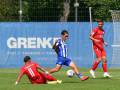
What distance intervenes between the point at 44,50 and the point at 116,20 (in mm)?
4012

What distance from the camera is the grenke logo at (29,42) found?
31.8 m

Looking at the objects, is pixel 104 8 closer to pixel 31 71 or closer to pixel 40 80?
pixel 40 80

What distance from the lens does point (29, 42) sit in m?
31.8

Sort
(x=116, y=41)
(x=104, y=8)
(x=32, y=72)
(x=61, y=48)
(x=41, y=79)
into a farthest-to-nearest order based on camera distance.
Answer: (x=104, y=8) → (x=116, y=41) → (x=61, y=48) → (x=41, y=79) → (x=32, y=72)

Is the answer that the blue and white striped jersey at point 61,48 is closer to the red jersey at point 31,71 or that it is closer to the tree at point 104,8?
the red jersey at point 31,71

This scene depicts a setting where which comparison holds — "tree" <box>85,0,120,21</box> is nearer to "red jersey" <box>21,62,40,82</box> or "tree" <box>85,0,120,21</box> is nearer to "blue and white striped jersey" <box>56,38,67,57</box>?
"blue and white striped jersey" <box>56,38,67,57</box>

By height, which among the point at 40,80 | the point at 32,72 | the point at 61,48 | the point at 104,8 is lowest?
the point at 40,80

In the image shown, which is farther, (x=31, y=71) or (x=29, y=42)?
(x=29, y=42)

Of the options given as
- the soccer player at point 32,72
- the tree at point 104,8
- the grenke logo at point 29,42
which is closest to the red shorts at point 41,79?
the soccer player at point 32,72

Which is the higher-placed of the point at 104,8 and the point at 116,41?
the point at 104,8

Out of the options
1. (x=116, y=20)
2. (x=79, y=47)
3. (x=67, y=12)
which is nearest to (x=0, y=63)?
(x=79, y=47)

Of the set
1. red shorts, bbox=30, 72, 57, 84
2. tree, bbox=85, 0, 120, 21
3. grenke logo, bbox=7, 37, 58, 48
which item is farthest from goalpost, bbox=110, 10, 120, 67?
red shorts, bbox=30, 72, 57, 84

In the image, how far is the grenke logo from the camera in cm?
3178

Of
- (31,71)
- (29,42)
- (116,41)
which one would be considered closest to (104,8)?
(116,41)
